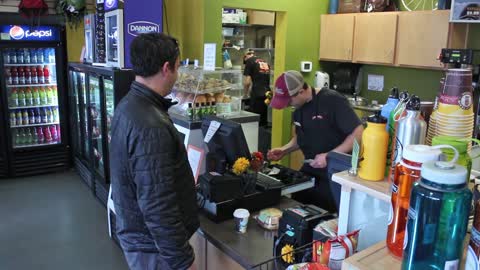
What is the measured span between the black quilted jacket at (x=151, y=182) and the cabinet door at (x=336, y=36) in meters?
3.85

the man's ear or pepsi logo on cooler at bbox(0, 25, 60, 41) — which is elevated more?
pepsi logo on cooler at bbox(0, 25, 60, 41)

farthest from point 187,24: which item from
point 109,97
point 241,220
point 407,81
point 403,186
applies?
point 403,186


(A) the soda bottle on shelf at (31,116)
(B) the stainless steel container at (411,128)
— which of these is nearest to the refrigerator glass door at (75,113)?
(A) the soda bottle on shelf at (31,116)

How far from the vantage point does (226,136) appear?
2.28m

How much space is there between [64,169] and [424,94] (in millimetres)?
4886

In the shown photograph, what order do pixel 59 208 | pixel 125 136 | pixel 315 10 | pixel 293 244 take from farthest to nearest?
pixel 315 10, pixel 59 208, pixel 125 136, pixel 293 244

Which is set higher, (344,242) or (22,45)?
(22,45)

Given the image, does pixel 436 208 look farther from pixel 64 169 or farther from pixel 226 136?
pixel 64 169

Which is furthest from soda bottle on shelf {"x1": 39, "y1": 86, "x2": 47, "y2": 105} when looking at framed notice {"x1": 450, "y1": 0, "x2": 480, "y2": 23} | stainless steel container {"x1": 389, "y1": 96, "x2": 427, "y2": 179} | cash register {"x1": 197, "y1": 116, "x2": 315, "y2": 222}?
stainless steel container {"x1": 389, "y1": 96, "x2": 427, "y2": 179}

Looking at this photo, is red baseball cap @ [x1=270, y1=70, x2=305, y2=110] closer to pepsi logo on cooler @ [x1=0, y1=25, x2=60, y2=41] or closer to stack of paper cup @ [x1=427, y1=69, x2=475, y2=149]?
stack of paper cup @ [x1=427, y1=69, x2=475, y2=149]

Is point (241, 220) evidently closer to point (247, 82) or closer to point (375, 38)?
point (375, 38)

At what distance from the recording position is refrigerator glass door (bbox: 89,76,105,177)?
4.71 meters

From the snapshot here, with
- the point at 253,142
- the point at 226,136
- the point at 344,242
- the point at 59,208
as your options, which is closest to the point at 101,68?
the point at 59,208

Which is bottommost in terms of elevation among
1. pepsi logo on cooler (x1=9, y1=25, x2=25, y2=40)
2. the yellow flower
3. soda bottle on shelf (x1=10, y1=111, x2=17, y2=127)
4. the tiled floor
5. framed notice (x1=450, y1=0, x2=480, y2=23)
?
the tiled floor
